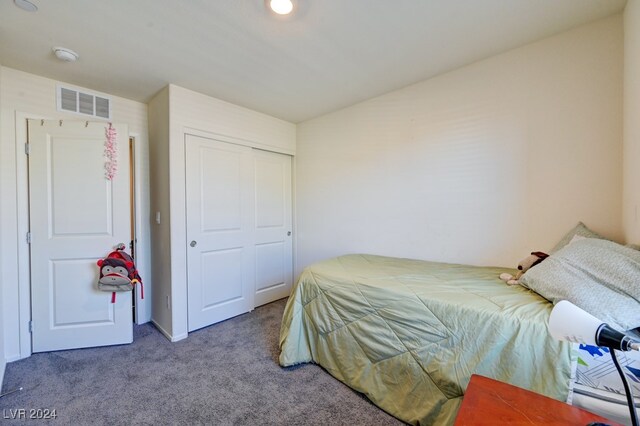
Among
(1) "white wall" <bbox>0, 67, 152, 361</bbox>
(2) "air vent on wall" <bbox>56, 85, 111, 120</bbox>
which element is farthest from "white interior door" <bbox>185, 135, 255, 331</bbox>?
(1) "white wall" <bbox>0, 67, 152, 361</bbox>

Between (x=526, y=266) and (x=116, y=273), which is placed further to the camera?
(x=116, y=273)

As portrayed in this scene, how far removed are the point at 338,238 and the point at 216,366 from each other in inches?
69.9

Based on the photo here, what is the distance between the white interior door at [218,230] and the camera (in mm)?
2596

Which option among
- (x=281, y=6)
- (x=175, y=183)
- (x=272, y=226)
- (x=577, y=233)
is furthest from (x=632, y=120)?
(x=175, y=183)

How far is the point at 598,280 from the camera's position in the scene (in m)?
1.19

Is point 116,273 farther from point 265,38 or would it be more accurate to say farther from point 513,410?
point 513,410

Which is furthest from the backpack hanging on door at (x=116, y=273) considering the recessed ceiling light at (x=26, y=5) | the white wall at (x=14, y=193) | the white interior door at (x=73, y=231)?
the recessed ceiling light at (x=26, y=5)

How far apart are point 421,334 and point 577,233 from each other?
1234 mm

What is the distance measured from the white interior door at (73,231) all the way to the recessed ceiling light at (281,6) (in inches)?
73.9

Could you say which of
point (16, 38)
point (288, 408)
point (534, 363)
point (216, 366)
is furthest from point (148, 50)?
point (534, 363)

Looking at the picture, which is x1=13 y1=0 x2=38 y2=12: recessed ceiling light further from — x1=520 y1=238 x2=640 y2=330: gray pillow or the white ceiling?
x1=520 y1=238 x2=640 y2=330: gray pillow

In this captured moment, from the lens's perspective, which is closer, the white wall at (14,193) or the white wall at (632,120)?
the white wall at (632,120)

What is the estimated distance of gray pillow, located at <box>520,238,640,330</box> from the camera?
108 centimetres

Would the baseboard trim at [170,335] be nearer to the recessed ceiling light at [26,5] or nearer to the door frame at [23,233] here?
the door frame at [23,233]
